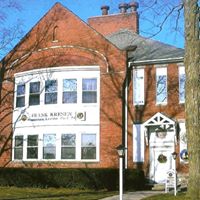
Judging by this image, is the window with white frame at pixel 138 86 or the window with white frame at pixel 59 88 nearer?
the window with white frame at pixel 138 86

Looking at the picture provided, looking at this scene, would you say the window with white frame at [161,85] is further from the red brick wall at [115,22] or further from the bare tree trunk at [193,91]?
the bare tree trunk at [193,91]

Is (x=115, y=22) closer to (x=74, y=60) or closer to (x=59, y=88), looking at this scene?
(x=74, y=60)

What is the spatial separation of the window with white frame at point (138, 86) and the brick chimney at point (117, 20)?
8414 millimetres

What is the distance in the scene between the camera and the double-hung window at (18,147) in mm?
27641

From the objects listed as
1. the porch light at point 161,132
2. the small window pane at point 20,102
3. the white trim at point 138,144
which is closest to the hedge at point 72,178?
the white trim at point 138,144

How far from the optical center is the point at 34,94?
90.3 feet

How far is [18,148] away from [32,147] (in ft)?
3.70

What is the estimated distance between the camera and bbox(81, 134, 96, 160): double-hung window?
84.3ft

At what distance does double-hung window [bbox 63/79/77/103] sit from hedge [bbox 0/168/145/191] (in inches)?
182

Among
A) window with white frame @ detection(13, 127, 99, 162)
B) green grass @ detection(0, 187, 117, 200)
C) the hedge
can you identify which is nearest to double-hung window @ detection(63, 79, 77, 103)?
window with white frame @ detection(13, 127, 99, 162)

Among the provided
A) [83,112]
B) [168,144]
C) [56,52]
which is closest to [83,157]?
[83,112]

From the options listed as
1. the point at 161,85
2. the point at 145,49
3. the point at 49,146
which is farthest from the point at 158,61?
the point at 49,146

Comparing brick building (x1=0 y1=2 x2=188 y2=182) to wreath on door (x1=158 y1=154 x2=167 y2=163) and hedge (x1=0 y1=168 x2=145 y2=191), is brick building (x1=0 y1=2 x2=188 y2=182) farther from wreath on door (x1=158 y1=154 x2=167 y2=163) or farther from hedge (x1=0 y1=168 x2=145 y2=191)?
hedge (x1=0 y1=168 x2=145 y2=191)

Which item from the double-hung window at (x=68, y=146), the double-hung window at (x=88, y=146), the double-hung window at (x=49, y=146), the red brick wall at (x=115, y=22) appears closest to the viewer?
the double-hung window at (x=88, y=146)
